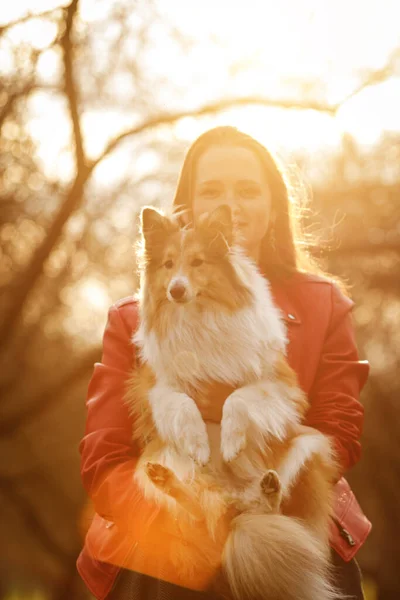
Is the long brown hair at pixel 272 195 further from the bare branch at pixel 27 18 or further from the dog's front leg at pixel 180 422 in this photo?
the bare branch at pixel 27 18

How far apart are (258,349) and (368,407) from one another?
478 inches

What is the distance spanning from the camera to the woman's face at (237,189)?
3455 millimetres

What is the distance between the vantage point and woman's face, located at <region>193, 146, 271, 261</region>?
3.46 metres

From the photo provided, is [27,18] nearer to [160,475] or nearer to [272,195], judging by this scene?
[272,195]

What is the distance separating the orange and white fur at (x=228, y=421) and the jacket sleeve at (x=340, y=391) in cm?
13

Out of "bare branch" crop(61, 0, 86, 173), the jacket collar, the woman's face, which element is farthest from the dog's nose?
"bare branch" crop(61, 0, 86, 173)

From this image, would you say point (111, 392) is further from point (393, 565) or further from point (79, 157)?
point (393, 565)

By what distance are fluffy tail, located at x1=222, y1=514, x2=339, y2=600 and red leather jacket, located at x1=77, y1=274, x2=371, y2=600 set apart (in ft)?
1.31

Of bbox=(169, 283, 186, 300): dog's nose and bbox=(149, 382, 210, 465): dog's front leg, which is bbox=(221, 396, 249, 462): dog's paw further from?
bbox=(169, 283, 186, 300): dog's nose

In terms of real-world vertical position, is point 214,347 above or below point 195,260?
below

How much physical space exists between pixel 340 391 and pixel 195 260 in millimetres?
954

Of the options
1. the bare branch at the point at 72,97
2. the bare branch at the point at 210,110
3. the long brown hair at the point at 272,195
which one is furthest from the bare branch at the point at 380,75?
the long brown hair at the point at 272,195

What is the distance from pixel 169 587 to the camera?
2.96 meters

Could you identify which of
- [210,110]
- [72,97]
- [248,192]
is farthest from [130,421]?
[210,110]
